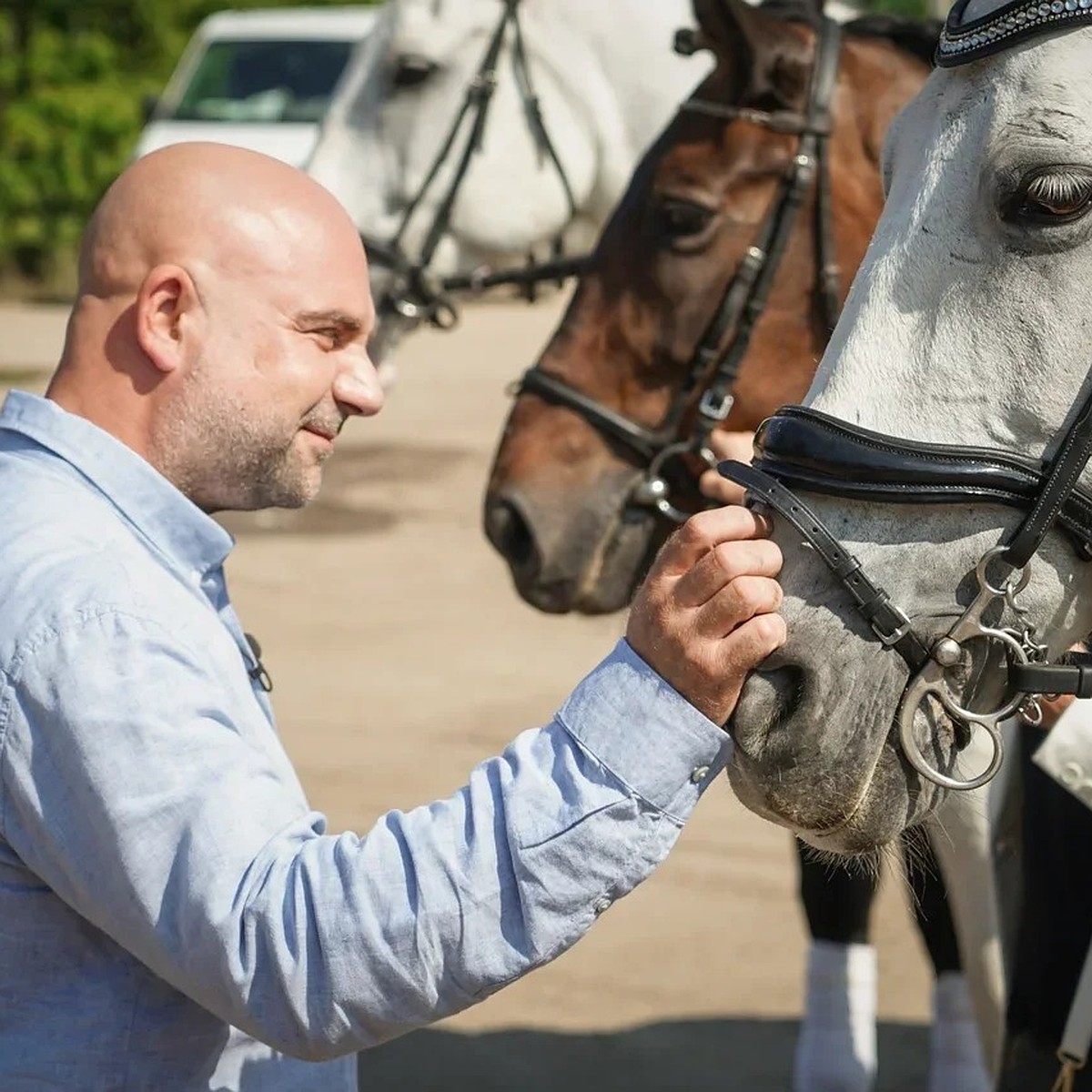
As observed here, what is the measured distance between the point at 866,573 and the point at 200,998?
2.56 ft

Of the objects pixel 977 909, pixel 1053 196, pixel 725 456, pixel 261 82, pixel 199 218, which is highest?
pixel 1053 196

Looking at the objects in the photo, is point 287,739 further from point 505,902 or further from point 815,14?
point 505,902

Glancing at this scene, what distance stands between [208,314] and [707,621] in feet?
2.31

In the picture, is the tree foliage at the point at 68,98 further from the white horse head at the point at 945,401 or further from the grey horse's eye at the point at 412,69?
the white horse head at the point at 945,401

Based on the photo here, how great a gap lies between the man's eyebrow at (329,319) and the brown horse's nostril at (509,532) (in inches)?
Result: 64.8

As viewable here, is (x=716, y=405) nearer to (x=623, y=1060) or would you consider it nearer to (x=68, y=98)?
(x=623, y=1060)

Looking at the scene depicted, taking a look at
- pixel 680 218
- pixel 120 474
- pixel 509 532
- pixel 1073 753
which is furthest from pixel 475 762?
pixel 120 474

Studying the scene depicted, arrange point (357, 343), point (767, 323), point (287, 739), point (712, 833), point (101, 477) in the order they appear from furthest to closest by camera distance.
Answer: point (287, 739)
point (712, 833)
point (767, 323)
point (357, 343)
point (101, 477)

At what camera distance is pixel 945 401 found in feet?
5.96

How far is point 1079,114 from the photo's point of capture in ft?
5.87

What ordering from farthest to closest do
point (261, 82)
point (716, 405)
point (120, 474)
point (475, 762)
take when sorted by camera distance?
point (261, 82) < point (475, 762) < point (716, 405) < point (120, 474)

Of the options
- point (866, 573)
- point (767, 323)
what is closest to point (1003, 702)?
point (866, 573)

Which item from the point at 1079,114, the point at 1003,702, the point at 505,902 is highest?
the point at 1079,114

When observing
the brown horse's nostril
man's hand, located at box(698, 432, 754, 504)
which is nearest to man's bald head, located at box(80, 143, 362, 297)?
man's hand, located at box(698, 432, 754, 504)
